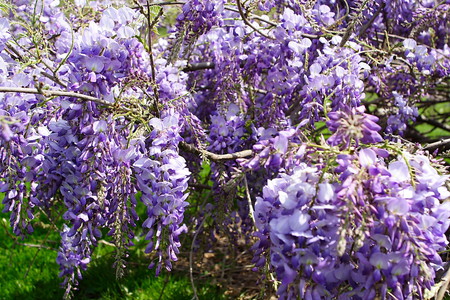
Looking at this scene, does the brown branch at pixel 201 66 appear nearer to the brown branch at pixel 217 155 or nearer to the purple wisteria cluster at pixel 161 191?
the brown branch at pixel 217 155

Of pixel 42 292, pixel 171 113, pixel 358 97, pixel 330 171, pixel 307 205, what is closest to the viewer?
pixel 307 205

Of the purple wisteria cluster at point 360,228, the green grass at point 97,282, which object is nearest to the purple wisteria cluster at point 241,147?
the purple wisteria cluster at point 360,228

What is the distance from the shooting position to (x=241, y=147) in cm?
265

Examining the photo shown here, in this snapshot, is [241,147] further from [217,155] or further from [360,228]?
[360,228]

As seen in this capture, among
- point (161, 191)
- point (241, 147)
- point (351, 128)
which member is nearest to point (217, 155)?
point (241, 147)

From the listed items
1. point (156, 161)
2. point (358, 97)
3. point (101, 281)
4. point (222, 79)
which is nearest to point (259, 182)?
point (222, 79)

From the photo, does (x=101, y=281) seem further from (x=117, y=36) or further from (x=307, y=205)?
(x=307, y=205)

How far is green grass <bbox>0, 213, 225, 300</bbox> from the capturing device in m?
3.04

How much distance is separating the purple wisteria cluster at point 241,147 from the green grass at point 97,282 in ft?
1.33

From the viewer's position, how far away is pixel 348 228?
4.26 ft

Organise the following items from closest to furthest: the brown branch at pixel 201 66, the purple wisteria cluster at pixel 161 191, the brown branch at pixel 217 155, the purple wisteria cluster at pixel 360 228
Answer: the purple wisteria cluster at pixel 360 228 < the purple wisteria cluster at pixel 161 191 < the brown branch at pixel 217 155 < the brown branch at pixel 201 66

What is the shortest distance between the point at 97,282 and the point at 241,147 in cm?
139

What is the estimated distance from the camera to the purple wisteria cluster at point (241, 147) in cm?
141

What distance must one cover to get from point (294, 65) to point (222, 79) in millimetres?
433
